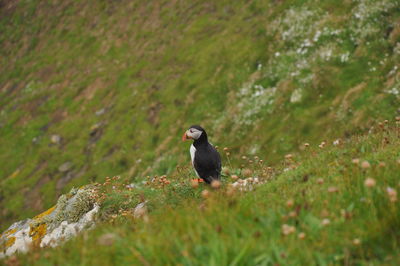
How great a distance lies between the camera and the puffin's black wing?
9977 millimetres

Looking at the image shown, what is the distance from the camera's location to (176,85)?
30.2 meters

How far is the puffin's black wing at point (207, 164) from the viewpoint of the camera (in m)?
9.98

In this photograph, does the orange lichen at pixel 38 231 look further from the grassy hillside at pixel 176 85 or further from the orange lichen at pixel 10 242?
the grassy hillside at pixel 176 85

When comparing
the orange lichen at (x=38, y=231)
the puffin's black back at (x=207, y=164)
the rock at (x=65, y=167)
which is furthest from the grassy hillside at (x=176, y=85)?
the orange lichen at (x=38, y=231)

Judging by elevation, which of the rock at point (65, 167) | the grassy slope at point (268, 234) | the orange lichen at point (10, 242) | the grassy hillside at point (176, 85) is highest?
the grassy slope at point (268, 234)

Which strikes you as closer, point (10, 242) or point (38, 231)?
point (38, 231)

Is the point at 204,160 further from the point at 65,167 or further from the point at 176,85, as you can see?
the point at 65,167

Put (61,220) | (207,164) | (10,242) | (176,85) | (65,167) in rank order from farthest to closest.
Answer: (65,167) → (176,85) → (10,242) → (61,220) → (207,164)

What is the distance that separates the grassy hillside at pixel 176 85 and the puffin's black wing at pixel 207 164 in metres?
9.04

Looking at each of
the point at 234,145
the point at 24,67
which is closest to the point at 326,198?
the point at 234,145

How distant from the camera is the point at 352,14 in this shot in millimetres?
22781

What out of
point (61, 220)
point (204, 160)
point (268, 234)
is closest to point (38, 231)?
point (61, 220)

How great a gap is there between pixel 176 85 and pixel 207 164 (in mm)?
20817

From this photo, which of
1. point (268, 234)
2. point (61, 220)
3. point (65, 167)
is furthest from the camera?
point (65, 167)
